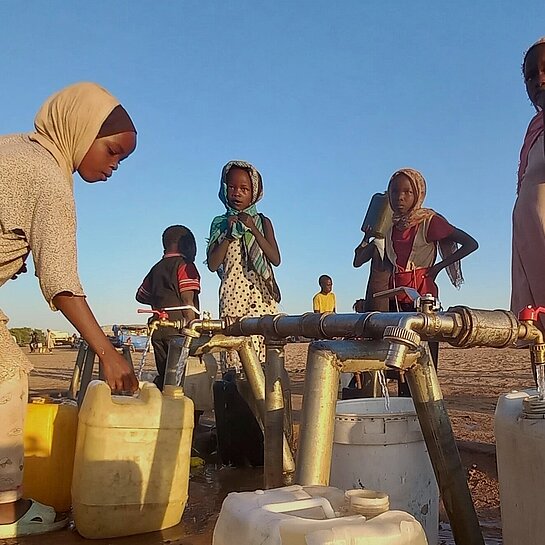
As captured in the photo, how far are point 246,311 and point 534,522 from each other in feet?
9.03

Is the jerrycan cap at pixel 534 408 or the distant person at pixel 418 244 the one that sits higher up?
the distant person at pixel 418 244

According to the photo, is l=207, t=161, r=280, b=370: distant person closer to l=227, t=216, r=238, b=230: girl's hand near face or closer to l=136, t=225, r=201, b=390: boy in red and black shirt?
l=227, t=216, r=238, b=230: girl's hand near face

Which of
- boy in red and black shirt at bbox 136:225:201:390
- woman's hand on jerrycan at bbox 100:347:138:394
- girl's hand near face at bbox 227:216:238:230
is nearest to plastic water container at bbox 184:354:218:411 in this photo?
boy in red and black shirt at bbox 136:225:201:390

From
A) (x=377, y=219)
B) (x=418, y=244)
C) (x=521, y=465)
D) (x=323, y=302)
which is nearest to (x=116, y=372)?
(x=521, y=465)

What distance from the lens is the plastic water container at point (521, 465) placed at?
151cm

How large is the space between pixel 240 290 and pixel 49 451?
1854mm

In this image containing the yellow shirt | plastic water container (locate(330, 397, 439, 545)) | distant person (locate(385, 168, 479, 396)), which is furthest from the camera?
the yellow shirt

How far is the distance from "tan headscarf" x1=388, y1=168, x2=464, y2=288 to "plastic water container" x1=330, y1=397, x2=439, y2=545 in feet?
6.45

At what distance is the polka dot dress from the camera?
4148mm

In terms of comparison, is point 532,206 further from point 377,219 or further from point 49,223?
point 377,219

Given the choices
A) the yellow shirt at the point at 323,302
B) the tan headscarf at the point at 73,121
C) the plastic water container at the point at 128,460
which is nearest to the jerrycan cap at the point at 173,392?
the plastic water container at the point at 128,460

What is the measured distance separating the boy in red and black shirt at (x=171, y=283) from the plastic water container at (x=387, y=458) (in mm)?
2703

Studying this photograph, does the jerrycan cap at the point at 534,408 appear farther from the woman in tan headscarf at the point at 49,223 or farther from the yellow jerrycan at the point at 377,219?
the yellow jerrycan at the point at 377,219

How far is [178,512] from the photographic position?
2.50 metres
